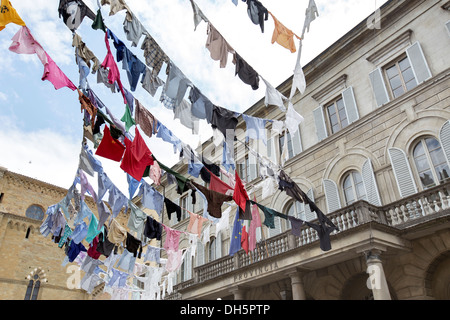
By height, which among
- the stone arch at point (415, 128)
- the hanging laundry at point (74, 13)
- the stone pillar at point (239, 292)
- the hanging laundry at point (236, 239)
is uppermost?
the stone arch at point (415, 128)

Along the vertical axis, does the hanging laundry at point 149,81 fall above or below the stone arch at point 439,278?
above

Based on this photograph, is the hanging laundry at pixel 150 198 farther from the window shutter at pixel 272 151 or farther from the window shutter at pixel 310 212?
the window shutter at pixel 272 151

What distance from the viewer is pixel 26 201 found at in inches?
1156

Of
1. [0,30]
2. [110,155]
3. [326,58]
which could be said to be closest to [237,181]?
[110,155]

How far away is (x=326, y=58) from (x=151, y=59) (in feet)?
32.1

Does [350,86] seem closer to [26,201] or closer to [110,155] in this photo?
[110,155]

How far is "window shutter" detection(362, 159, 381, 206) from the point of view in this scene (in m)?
→ 11.7

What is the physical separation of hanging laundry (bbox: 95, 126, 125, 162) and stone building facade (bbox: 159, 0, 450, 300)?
16.6 feet

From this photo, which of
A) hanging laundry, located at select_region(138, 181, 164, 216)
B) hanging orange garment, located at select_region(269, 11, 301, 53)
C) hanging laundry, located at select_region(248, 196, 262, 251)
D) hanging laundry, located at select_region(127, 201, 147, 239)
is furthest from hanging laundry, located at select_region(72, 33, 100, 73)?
hanging laundry, located at select_region(248, 196, 262, 251)

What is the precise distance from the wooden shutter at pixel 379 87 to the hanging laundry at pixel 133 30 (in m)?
9.09

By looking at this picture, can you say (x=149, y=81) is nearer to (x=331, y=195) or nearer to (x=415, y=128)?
(x=331, y=195)

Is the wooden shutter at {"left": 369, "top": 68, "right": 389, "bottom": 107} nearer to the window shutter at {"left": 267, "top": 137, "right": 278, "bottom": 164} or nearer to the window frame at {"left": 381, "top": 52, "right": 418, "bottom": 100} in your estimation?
the window frame at {"left": 381, "top": 52, "right": 418, "bottom": 100}

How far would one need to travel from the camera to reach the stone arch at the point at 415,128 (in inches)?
430

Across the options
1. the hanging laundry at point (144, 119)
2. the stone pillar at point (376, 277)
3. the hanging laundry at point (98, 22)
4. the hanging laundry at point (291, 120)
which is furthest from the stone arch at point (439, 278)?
the hanging laundry at point (98, 22)
